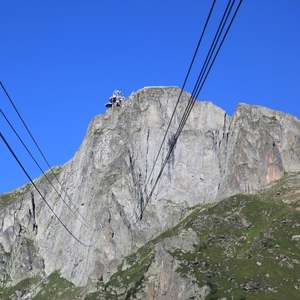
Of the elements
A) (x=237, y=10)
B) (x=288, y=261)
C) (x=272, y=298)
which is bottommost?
(x=237, y=10)

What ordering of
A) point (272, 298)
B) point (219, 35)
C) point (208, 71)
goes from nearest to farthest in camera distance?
point (219, 35) < point (208, 71) < point (272, 298)

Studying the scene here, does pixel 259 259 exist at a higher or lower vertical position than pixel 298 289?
higher

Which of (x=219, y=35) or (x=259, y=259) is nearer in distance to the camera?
(x=219, y=35)

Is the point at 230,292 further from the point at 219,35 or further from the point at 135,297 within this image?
the point at 219,35

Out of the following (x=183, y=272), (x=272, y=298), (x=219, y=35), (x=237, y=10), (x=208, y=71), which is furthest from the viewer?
(x=183, y=272)

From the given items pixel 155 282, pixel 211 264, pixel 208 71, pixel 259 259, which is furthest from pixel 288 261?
pixel 208 71

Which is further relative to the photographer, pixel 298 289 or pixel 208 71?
pixel 298 289

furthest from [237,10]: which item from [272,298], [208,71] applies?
[272,298]

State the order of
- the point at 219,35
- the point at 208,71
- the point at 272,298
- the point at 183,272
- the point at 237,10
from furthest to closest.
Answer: the point at 183,272 < the point at 272,298 < the point at 208,71 < the point at 219,35 < the point at 237,10

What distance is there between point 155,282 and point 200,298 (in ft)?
78.0

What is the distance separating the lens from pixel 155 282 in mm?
199625

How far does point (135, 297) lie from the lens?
7825 inches

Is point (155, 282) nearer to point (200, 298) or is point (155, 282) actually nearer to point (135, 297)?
point (135, 297)

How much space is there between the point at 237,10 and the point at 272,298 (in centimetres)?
16357
